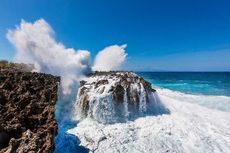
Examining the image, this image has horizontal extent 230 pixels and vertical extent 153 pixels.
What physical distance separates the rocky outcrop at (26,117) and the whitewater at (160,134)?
317 centimetres

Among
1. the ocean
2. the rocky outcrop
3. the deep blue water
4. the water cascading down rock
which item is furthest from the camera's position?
the deep blue water

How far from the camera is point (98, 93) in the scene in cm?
1523

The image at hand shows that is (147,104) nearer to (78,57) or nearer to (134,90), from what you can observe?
(134,90)

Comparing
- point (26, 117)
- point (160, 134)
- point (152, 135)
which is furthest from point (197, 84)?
point (26, 117)

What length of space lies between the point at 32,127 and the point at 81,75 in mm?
16118

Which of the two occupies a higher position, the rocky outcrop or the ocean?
the rocky outcrop

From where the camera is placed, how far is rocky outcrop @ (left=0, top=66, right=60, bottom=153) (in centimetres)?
598

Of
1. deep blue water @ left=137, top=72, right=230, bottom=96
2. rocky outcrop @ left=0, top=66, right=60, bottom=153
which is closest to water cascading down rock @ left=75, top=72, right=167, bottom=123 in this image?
rocky outcrop @ left=0, top=66, right=60, bottom=153

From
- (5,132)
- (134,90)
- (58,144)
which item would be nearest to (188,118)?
(134,90)

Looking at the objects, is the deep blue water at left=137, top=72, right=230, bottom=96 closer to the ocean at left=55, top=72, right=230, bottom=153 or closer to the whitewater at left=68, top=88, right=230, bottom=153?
the whitewater at left=68, top=88, right=230, bottom=153

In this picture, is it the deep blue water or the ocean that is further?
the deep blue water

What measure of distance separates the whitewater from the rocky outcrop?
10.4ft

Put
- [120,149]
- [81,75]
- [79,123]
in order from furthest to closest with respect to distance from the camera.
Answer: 1. [81,75]
2. [79,123]
3. [120,149]

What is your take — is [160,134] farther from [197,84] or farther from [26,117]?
[197,84]
